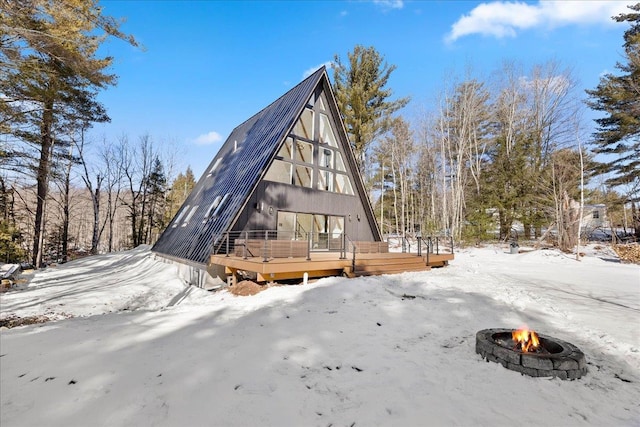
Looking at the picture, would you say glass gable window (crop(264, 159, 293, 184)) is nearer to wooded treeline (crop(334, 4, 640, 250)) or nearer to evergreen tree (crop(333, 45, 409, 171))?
evergreen tree (crop(333, 45, 409, 171))

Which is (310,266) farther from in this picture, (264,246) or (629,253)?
(629,253)

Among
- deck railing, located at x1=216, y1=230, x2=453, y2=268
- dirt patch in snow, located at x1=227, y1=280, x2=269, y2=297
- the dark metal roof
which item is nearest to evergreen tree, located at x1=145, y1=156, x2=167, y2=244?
the dark metal roof

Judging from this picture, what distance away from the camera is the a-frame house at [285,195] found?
8773 mm

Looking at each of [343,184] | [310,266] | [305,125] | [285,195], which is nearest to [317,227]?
[285,195]

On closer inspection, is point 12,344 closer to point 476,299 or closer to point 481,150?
point 476,299

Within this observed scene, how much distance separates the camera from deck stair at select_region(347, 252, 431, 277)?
7918 millimetres

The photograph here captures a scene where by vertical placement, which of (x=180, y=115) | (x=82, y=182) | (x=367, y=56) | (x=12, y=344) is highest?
(x=367, y=56)

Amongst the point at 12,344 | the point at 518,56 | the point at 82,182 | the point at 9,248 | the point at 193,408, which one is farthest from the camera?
the point at 518,56

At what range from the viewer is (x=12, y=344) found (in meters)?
3.84

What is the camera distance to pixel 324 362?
3.28 meters

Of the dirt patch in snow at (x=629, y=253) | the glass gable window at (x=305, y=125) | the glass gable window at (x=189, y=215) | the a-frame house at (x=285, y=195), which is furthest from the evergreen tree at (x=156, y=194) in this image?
the dirt patch in snow at (x=629, y=253)

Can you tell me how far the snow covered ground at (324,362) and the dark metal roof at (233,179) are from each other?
3040mm

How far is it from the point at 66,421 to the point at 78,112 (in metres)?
16.0

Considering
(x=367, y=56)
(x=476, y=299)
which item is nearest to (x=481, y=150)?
(x=367, y=56)
